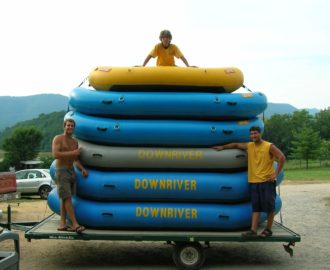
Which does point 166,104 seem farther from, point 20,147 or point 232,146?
point 20,147

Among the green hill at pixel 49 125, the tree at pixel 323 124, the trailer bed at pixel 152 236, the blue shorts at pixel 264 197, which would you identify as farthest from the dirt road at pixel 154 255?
the green hill at pixel 49 125

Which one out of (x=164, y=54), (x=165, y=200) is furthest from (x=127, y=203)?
(x=164, y=54)

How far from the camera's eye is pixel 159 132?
26.5ft

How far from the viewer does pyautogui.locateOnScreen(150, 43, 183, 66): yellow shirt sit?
8.94 meters

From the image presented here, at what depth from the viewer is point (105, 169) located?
8.19 m

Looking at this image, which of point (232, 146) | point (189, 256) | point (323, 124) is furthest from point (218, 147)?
point (323, 124)

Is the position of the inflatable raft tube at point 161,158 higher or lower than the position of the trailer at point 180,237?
higher

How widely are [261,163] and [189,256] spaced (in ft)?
5.57

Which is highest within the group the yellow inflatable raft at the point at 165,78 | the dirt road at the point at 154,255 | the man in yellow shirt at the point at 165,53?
the man in yellow shirt at the point at 165,53

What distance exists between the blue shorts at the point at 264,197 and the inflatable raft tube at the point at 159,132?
34.9 inches

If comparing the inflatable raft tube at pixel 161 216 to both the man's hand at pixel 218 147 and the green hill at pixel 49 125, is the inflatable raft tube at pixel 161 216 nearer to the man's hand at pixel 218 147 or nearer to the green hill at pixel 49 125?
the man's hand at pixel 218 147

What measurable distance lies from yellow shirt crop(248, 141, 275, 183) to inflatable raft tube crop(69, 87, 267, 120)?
79cm

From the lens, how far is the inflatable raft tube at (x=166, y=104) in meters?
8.14

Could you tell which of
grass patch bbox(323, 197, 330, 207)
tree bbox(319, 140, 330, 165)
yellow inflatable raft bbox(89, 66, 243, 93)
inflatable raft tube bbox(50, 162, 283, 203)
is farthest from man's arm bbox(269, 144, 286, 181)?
tree bbox(319, 140, 330, 165)
